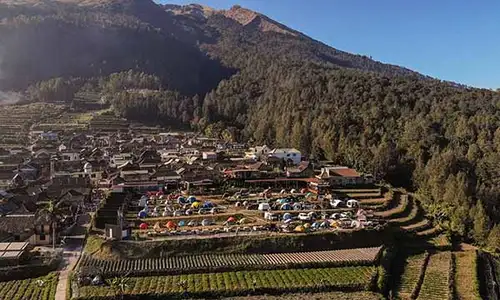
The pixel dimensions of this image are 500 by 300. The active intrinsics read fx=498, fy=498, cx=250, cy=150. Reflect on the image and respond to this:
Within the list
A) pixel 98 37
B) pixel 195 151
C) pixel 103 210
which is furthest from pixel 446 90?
pixel 98 37

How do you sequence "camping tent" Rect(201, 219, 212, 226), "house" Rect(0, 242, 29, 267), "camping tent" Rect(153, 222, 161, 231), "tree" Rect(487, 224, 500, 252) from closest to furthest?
"house" Rect(0, 242, 29, 267) → "camping tent" Rect(153, 222, 161, 231) → "camping tent" Rect(201, 219, 212, 226) → "tree" Rect(487, 224, 500, 252)

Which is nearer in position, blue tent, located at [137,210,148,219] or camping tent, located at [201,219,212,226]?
camping tent, located at [201,219,212,226]

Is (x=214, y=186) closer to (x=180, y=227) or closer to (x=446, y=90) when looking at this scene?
(x=180, y=227)

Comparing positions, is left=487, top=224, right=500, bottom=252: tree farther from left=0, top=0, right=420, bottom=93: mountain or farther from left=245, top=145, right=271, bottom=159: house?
left=0, top=0, right=420, bottom=93: mountain

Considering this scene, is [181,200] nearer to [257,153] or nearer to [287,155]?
[287,155]

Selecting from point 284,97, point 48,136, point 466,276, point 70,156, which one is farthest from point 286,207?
point 48,136

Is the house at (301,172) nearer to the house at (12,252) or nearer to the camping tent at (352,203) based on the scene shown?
the camping tent at (352,203)

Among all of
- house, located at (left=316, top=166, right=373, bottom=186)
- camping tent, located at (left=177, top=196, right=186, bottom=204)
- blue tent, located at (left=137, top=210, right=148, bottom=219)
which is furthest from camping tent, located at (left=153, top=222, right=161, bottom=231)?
house, located at (left=316, top=166, right=373, bottom=186)
